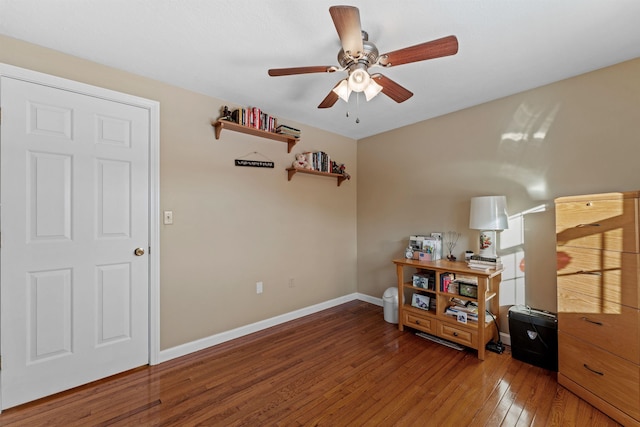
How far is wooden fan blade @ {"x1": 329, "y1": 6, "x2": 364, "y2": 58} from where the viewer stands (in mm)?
1221

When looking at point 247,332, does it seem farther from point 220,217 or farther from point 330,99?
point 330,99

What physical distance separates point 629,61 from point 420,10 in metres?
1.79

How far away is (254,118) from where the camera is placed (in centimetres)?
272

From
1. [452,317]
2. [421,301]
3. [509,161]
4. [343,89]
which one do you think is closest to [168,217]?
[343,89]

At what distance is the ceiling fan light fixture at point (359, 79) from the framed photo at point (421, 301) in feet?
7.20

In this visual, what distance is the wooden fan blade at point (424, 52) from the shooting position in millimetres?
1368

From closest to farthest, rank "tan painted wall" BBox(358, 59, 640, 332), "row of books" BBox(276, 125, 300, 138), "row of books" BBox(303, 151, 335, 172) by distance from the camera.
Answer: "tan painted wall" BBox(358, 59, 640, 332) → "row of books" BBox(276, 125, 300, 138) → "row of books" BBox(303, 151, 335, 172)

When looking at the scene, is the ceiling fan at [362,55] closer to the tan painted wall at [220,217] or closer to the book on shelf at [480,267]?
the tan painted wall at [220,217]

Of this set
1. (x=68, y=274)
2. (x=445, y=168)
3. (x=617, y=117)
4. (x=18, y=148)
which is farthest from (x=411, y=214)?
(x=18, y=148)

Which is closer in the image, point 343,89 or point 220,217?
point 343,89

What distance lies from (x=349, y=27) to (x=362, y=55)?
0.83 feet

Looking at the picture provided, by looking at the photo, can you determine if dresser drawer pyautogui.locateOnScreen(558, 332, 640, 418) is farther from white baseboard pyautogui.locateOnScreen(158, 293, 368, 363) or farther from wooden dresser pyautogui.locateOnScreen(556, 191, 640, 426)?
white baseboard pyautogui.locateOnScreen(158, 293, 368, 363)

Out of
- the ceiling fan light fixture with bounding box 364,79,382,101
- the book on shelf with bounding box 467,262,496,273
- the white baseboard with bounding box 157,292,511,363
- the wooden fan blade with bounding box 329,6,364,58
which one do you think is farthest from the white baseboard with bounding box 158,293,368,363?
the wooden fan blade with bounding box 329,6,364,58

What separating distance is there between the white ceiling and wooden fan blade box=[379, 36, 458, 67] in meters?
0.27
